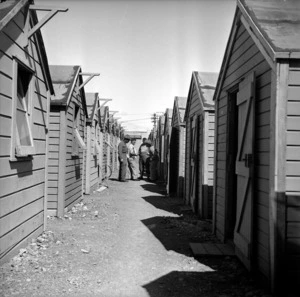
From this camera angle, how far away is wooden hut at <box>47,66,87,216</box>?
8.12 metres

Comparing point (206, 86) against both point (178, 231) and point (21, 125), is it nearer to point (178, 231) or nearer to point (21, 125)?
point (178, 231)

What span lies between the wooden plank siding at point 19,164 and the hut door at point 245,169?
3323mm

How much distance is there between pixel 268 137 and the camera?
3.90m

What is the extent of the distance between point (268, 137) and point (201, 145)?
4.52m

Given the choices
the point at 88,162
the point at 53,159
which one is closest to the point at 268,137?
the point at 53,159

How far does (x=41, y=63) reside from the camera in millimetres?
6234

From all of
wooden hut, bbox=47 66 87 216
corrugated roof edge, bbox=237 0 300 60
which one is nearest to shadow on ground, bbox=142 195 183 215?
wooden hut, bbox=47 66 87 216

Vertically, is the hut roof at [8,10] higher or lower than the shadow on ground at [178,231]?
higher

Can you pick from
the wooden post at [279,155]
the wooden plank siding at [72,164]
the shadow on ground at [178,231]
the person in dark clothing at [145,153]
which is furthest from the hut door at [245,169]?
the person in dark clothing at [145,153]

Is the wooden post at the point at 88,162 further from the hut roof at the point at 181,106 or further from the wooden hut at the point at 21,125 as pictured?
the wooden hut at the point at 21,125

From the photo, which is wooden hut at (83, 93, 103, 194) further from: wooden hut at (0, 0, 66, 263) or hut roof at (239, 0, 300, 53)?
hut roof at (239, 0, 300, 53)

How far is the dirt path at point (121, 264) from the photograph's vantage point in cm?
391

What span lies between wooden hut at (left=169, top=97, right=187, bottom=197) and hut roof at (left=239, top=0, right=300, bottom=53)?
7.26 meters

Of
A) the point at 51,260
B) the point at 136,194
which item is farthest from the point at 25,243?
the point at 136,194
